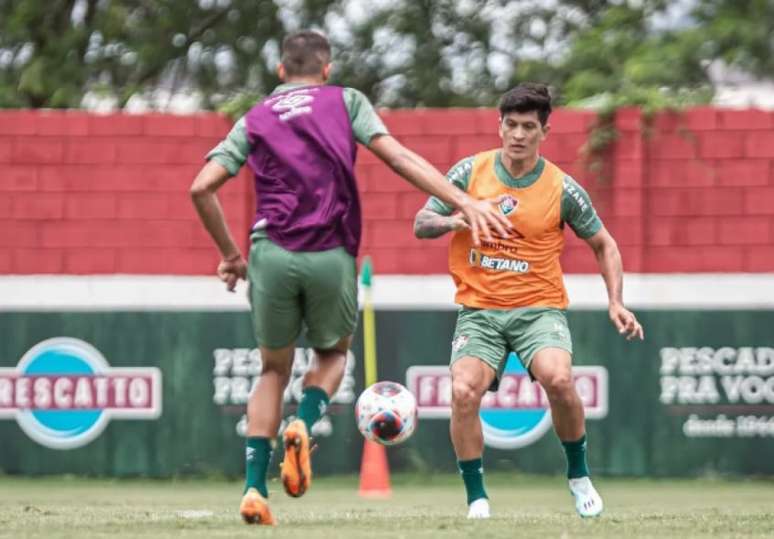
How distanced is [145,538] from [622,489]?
635 cm

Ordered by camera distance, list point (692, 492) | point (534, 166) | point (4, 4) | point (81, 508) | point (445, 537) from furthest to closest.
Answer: point (4, 4), point (692, 492), point (81, 508), point (534, 166), point (445, 537)

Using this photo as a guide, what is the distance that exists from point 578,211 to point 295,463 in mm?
2086

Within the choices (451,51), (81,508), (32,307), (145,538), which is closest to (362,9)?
(451,51)

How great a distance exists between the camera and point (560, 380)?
327 inches

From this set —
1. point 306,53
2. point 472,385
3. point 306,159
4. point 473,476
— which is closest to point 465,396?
point 472,385

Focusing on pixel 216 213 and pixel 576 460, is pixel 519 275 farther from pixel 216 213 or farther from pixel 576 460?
pixel 216 213

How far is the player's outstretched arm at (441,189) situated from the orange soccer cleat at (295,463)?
1071 mm

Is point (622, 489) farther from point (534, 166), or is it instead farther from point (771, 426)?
point (534, 166)

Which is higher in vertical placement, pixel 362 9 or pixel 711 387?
pixel 362 9

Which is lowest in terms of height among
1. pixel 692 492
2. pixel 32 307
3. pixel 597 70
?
pixel 692 492

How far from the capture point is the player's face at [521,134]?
8523mm

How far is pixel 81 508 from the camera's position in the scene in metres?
10.4

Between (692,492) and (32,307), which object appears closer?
(692,492)

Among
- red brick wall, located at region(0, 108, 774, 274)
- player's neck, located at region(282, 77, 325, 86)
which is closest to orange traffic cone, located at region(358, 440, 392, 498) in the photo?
red brick wall, located at region(0, 108, 774, 274)
